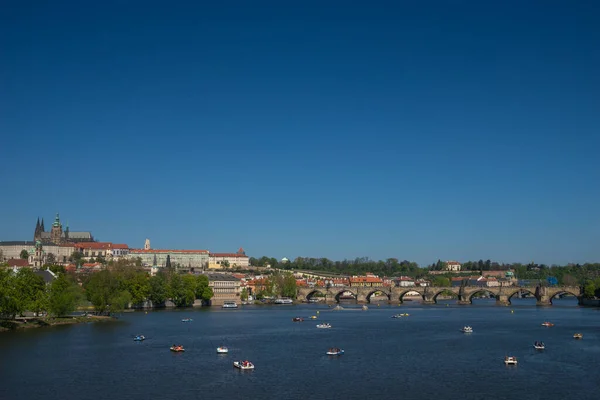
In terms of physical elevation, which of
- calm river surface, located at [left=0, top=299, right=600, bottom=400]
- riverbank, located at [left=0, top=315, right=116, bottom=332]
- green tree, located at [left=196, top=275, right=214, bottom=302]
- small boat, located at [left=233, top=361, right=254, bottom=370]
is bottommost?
calm river surface, located at [left=0, top=299, right=600, bottom=400]

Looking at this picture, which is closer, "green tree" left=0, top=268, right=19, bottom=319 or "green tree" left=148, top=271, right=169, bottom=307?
"green tree" left=0, top=268, right=19, bottom=319

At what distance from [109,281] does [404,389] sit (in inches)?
2622

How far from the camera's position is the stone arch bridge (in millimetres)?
140500

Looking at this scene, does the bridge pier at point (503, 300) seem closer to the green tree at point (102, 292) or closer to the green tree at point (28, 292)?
the green tree at point (102, 292)


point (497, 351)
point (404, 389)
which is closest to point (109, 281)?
point (497, 351)

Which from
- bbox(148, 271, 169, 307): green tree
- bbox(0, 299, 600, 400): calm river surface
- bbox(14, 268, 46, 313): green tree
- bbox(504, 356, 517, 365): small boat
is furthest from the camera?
bbox(148, 271, 169, 307): green tree

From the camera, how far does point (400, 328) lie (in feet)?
271

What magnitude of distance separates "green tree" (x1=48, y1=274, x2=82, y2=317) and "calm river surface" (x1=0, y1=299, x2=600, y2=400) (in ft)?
13.3

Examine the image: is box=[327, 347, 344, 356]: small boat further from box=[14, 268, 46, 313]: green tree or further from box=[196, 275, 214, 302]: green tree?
box=[196, 275, 214, 302]: green tree

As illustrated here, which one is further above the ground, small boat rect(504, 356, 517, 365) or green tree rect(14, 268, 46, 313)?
green tree rect(14, 268, 46, 313)

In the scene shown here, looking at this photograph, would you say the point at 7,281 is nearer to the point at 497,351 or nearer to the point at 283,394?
the point at 283,394

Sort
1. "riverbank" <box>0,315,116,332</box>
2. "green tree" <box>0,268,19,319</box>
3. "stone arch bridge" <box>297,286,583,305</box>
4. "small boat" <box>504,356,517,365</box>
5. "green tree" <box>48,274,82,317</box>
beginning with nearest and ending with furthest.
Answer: "small boat" <box>504,356,517,365</box>
"green tree" <box>0,268,19,319</box>
"riverbank" <box>0,315,116,332</box>
"green tree" <box>48,274,82,317</box>
"stone arch bridge" <box>297,286,583,305</box>

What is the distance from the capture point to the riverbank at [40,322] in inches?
2862

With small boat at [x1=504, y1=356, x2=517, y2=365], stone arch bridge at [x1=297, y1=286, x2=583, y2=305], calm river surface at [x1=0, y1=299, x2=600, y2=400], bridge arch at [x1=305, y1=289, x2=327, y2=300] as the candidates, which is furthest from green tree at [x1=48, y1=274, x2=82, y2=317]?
bridge arch at [x1=305, y1=289, x2=327, y2=300]
